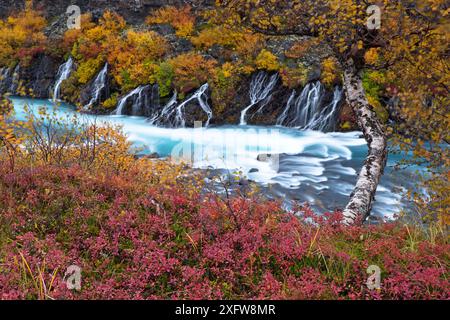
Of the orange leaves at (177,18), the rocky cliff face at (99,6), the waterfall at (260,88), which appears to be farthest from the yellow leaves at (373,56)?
the rocky cliff face at (99,6)

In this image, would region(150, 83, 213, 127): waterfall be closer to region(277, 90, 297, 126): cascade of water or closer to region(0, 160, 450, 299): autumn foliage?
region(277, 90, 297, 126): cascade of water

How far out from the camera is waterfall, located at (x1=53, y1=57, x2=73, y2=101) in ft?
97.7

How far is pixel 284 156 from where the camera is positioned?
18.5 m

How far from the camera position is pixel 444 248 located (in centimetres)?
512

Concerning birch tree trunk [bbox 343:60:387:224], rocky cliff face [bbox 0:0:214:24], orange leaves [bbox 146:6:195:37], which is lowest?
birch tree trunk [bbox 343:60:387:224]

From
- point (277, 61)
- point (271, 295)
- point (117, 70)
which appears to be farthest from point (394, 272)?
point (117, 70)

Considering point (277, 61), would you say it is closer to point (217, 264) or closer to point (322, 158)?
point (322, 158)

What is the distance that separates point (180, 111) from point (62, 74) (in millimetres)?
14649

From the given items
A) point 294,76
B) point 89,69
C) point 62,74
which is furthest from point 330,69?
point 62,74

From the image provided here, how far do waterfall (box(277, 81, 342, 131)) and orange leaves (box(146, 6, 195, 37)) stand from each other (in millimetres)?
12259

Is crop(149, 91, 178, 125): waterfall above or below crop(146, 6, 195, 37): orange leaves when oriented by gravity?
below

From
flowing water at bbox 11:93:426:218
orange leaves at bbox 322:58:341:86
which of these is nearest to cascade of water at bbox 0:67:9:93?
flowing water at bbox 11:93:426:218
